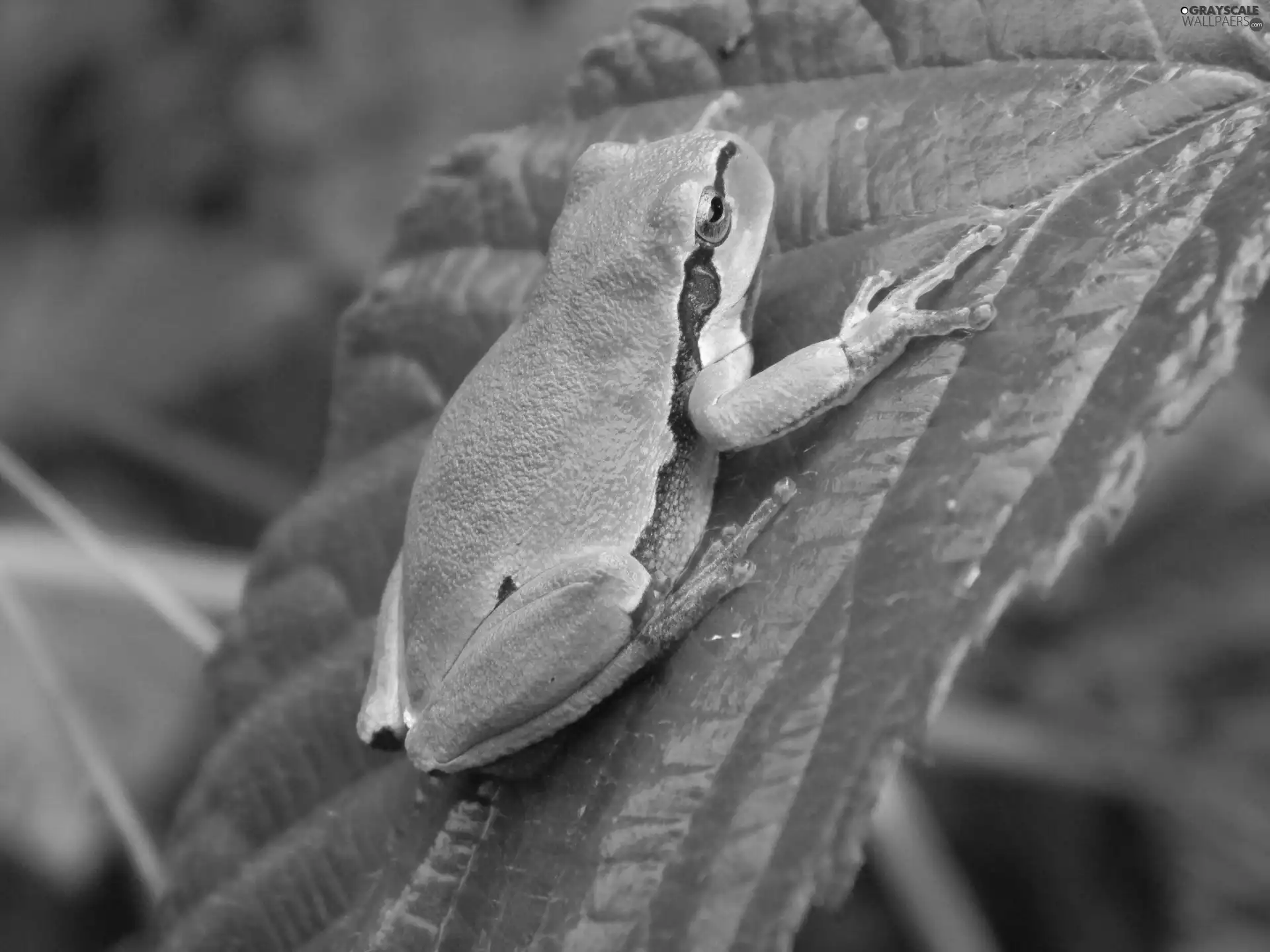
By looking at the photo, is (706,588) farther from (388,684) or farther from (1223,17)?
(1223,17)

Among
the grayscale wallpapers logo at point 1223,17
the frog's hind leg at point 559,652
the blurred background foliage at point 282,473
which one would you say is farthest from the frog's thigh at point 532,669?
the blurred background foliage at point 282,473

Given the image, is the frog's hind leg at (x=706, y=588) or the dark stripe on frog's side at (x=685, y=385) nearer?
the frog's hind leg at (x=706, y=588)

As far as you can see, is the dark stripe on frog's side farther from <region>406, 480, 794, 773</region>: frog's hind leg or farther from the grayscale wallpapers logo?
the grayscale wallpapers logo

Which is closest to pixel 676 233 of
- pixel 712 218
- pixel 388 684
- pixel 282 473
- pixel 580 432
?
pixel 712 218

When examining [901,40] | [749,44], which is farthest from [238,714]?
[901,40]

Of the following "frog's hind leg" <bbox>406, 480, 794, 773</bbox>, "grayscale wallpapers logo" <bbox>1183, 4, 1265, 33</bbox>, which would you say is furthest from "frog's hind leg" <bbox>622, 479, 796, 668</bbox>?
"grayscale wallpapers logo" <bbox>1183, 4, 1265, 33</bbox>

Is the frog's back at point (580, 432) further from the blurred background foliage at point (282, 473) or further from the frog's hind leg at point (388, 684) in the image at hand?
the blurred background foliage at point (282, 473)
